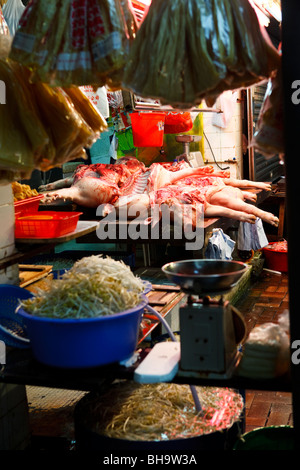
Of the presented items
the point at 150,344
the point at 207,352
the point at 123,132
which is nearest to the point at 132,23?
the point at 207,352

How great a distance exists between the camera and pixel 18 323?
3562mm

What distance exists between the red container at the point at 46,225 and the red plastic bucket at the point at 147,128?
12.9ft

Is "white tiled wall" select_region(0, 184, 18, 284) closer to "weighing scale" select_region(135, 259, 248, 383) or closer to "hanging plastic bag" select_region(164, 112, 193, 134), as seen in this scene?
"weighing scale" select_region(135, 259, 248, 383)

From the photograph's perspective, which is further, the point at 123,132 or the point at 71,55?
the point at 123,132

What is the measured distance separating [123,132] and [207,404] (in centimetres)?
659

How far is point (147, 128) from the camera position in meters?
7.65

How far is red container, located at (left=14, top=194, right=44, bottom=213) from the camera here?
4.09m

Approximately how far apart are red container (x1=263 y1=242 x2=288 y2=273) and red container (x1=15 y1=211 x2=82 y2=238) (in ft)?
22.3

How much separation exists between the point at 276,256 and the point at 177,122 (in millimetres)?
3241

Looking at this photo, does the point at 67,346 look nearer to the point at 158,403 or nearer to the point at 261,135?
the point at 158,403

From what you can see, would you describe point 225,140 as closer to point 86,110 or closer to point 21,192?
point 21,192
